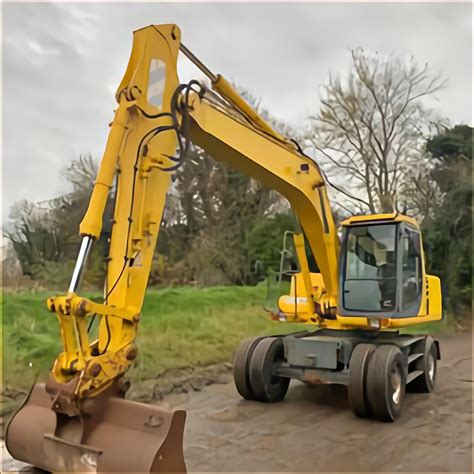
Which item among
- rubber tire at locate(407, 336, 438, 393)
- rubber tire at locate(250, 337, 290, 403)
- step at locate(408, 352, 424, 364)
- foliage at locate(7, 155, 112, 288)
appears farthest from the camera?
foliage at locate(7, 155, 112, 288)

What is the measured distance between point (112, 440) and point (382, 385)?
2884 millimetres

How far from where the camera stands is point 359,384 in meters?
5.25

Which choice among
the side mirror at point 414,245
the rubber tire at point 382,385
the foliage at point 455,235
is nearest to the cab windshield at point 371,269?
the side mirror at point 414,245

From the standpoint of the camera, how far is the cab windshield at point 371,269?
6.03m

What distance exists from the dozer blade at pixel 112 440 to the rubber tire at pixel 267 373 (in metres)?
2.69

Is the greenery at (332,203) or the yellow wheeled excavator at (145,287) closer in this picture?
the yellow wheeled excavator at (145,287)

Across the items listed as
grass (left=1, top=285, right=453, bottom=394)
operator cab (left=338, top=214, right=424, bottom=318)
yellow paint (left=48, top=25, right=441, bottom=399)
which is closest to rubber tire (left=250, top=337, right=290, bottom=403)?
operator cab (left=338, top=214, right=424, bottom=318)

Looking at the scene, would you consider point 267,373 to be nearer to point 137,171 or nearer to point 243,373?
point 243,373

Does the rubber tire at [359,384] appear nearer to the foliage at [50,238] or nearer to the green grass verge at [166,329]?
the green grass verge at [166,329]

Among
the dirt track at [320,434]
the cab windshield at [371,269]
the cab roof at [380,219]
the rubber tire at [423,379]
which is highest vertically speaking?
the cab roof at [380,219]

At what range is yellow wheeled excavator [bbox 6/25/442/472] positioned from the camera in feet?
10.7

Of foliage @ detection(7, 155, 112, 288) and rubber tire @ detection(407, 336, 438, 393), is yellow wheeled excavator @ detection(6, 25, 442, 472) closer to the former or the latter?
rubber tire @ detection(407, 336, 438, 393)

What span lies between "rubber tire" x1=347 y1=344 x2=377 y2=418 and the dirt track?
13 cm

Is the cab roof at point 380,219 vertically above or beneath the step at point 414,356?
above
